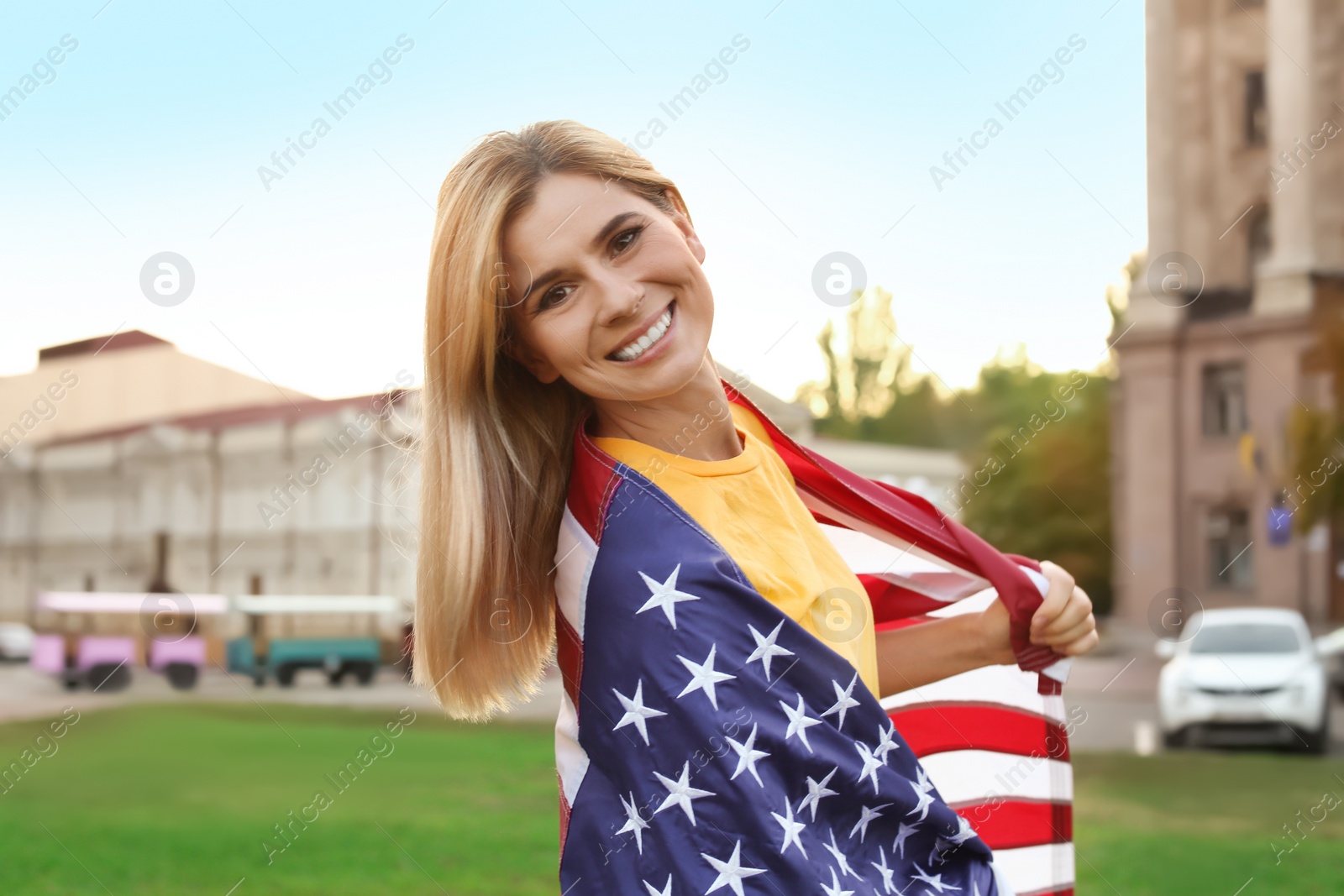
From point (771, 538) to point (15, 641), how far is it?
76.8ft

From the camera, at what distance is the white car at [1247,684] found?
1241 centimetres

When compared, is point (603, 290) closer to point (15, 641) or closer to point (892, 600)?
point (892, 600)

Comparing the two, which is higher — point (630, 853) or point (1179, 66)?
point (1179, 66)

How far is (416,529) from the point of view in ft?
6.19

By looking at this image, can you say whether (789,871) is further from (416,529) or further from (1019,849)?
(1019,849)

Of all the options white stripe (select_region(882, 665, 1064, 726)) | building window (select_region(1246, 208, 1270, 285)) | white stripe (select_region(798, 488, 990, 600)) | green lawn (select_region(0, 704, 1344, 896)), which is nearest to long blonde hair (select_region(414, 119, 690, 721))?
white stripe (select_region(798, 488, 990, 600))

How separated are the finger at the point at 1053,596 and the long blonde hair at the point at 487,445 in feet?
2.74

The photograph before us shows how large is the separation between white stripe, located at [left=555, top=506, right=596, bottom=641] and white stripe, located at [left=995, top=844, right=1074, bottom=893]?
39.1 inches

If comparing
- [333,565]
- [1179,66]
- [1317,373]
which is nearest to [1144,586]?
[1317,373]

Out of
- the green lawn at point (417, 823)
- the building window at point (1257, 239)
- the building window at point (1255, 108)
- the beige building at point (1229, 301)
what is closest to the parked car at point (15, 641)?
the green lawn at point (417, 823)

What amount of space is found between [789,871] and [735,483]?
0.61m

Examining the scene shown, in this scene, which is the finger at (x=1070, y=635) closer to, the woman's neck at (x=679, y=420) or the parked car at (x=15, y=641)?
the woman's neck at (x=679, y=420)

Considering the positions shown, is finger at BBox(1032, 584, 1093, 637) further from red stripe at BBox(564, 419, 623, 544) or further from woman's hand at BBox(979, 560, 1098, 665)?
red stripe at BBox(564, 419, 623, 544)

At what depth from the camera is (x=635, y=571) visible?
1.66 meters
